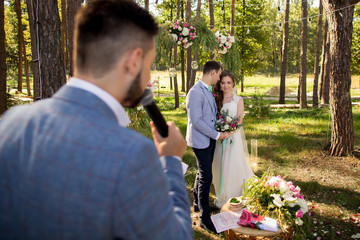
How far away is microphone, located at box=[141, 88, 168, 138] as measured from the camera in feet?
4.17

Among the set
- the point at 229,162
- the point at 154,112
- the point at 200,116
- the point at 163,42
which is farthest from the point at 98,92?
the point at 163,42

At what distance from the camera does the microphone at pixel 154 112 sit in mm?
1272

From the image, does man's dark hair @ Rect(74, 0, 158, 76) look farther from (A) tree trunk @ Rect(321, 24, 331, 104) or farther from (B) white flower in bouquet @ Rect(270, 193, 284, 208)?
(A) tree trunk @ Rect(321, 24, 331, 104)

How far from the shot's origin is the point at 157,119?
1.32 m

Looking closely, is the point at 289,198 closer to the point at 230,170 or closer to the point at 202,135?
the point at 202,135

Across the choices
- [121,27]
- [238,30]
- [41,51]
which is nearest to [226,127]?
[41,51]

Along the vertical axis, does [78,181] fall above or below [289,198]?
above

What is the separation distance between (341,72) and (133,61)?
278 inches

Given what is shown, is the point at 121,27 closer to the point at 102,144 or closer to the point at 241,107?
the point at 102,144

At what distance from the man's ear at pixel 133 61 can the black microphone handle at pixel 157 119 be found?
0.67ft

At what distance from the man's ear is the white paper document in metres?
2.74

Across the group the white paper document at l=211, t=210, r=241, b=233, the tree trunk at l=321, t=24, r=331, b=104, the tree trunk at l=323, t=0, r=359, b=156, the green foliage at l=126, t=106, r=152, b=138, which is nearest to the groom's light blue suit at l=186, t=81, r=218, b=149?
the white paper document at l=211, t=210, r=241, b=233

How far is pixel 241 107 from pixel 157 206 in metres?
4.63

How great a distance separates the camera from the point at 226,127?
4.81 m
